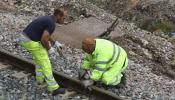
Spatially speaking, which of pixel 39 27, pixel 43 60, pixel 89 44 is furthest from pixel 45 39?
pixel 89 44

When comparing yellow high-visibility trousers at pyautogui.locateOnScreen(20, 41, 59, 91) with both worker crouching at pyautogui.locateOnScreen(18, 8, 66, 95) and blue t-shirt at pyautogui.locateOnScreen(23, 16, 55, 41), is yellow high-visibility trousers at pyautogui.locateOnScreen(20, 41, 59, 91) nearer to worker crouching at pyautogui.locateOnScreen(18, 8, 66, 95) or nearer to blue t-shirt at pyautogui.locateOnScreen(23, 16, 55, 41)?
worker crouching at pyautogui.locateOnScreen(18, 8, 66, 95)

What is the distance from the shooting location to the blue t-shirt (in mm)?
8472

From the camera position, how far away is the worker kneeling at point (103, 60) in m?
8.68

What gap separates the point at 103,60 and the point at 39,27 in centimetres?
126

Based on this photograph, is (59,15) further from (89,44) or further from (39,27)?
(89,44)

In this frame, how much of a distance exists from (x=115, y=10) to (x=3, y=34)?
4.83 metres

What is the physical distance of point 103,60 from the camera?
870cm

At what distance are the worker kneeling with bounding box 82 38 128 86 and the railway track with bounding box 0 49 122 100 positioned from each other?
24cm

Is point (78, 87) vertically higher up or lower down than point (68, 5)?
lower down

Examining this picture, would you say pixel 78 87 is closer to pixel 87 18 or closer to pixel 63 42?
pixel 63 42

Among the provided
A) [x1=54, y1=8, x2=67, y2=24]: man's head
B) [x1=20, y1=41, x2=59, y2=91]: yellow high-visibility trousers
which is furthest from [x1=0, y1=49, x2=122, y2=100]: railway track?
[x1=54, y1=8, x2=67, y2=24]: man's head

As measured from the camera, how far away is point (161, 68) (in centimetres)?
1140

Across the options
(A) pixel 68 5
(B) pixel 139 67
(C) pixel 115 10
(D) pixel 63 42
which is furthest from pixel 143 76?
(C) pixel 115 10

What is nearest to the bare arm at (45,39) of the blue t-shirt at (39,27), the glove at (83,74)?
the blue t-shirt at (39,27)
